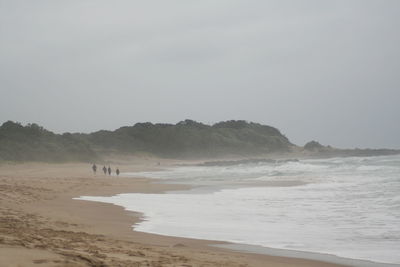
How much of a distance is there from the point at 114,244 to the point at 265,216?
574 centimetres

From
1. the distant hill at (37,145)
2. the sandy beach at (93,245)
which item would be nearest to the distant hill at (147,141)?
the distant hill at (37,145)

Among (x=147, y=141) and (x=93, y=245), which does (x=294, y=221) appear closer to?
(x=93, y=245)

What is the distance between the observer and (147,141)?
10044 cm

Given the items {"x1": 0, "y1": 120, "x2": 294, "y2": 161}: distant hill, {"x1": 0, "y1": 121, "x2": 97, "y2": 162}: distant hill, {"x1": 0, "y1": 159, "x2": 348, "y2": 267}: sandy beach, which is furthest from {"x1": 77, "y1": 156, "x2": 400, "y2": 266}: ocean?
{"x1": 0, "y1": 120, "x2": 294, "y2": 161}: distant hill

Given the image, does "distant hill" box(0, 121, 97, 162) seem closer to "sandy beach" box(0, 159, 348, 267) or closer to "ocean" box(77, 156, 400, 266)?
"ocean" box(77, 156, 400, 266)

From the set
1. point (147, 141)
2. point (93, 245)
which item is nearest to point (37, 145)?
point (147, 141)

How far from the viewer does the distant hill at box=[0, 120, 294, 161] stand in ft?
188

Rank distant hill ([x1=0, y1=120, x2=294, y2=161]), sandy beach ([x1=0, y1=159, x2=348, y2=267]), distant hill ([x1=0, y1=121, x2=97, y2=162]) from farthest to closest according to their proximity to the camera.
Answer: distant hill ([x1=0, y1=120, x2=294, y2=161]) → distant hill ([x1=0, y1=121, x2=97, y2=162]) → sandy beach ([x1=0, y1=159, x2=348, y2=267])

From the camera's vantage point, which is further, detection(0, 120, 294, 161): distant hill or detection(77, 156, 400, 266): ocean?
detection(0, 120, 294, 161): distant hill

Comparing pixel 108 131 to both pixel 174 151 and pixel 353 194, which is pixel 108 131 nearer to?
pixel 174 151

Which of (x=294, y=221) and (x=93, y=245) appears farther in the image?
(x=294, y=221)

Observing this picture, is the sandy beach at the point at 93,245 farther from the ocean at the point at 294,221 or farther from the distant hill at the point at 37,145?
the distant hill at the point at 37,145

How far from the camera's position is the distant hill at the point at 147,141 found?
57.2m

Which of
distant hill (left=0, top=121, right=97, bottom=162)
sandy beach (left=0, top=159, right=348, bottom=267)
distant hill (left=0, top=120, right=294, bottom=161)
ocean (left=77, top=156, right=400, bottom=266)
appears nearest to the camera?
sandy beach (left=0, top=159, right=348, bottom=267)
